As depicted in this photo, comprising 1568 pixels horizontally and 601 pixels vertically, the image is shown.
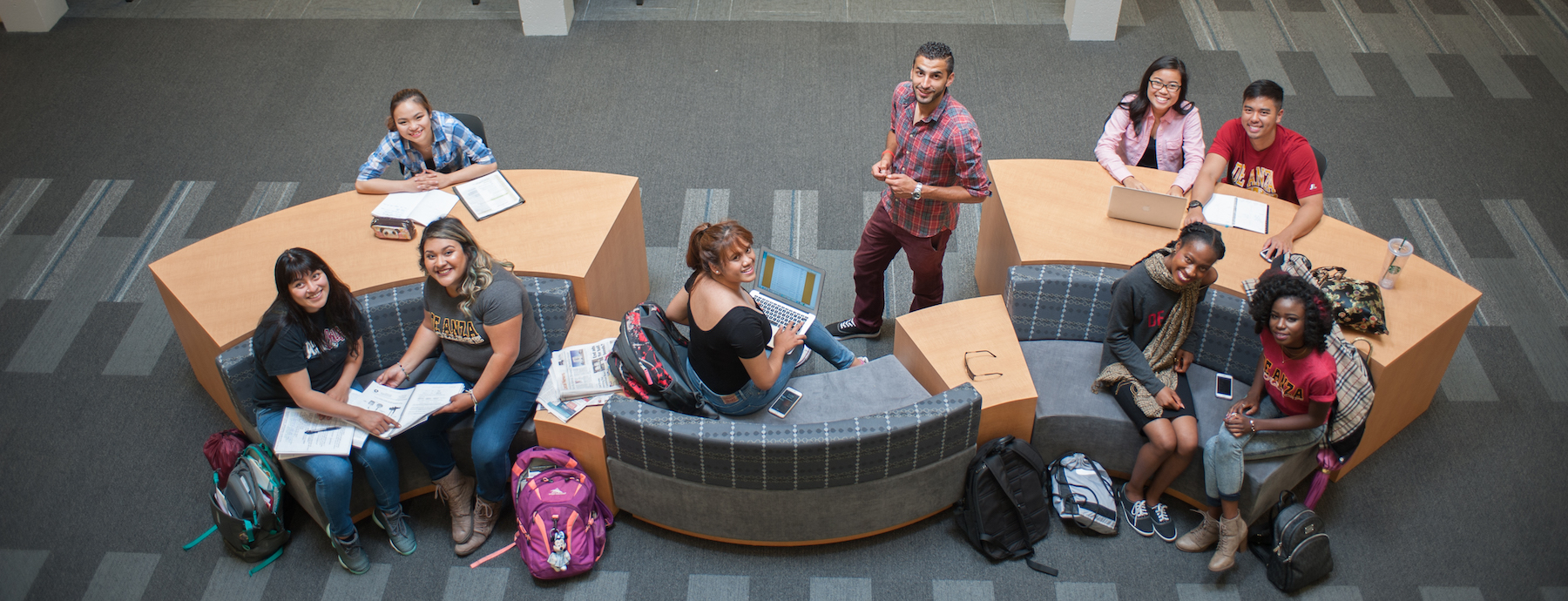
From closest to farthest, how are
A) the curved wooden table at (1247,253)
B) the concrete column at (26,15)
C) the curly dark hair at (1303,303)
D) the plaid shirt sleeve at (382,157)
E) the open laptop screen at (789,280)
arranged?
1. the curly dark hair at (1303,303)
2. the curved wooden table at (1247,253)
3. the open laptop screen at (789,280)
4. the plaid shirt sleeve at (382,157)
5. the concrete column at (26,15)

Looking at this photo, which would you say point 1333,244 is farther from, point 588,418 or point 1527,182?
point 588,418

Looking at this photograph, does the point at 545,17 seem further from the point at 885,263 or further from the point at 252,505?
the point at 252,505

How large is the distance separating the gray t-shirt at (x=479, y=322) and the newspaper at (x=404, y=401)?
12 centimetres

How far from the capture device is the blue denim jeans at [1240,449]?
336 cm

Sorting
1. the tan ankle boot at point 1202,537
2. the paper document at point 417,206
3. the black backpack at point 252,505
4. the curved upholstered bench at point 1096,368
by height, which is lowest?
the tan ankle boot at point 1202,537

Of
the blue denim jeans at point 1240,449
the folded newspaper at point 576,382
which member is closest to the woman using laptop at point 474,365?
the folded newspaper at point 576,382

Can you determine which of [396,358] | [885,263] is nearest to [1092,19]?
[885,263]

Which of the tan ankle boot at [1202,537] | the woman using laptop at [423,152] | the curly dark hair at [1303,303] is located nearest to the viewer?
the curly dark hair at [1303,303]

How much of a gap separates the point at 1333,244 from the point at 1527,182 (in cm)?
265

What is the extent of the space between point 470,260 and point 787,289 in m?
1.23

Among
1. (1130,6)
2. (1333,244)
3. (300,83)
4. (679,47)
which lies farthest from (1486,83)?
(300,83)

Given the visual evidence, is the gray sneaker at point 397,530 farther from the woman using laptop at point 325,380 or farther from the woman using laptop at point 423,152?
the woman using laptop at point 423,152

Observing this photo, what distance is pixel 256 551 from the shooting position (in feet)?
11.7

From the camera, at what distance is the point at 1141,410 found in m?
3.52
